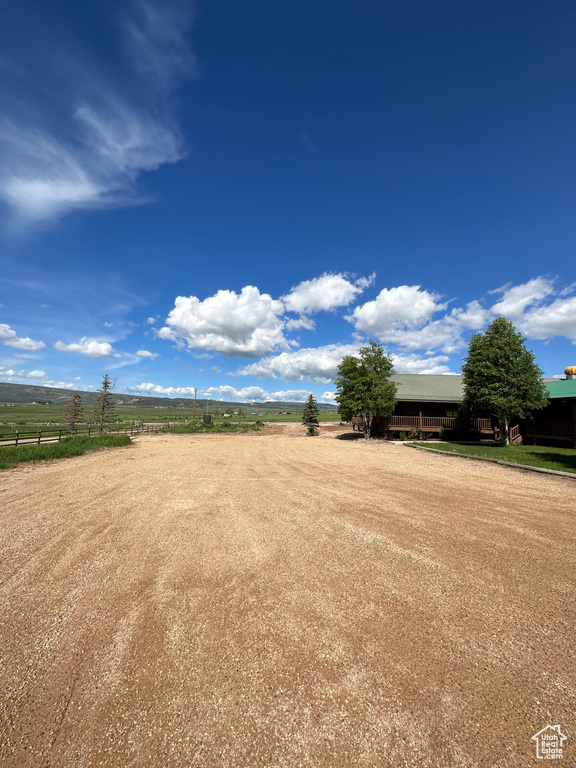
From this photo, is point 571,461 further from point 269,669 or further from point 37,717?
point 37,717

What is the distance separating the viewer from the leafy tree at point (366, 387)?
2623 cm

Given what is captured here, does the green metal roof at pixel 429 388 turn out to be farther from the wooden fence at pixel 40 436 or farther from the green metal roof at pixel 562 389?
the wooden fence at pixel 40 436

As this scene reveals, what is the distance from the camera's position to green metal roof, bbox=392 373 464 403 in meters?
26.9

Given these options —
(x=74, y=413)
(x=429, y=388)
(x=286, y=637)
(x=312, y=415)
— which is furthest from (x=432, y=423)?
(x=74, y=413)

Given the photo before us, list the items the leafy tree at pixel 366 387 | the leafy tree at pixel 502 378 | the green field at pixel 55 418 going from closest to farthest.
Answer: the leafy tree at pixel 502 378 < the leafy tree at pixel 366 387 < the green field at pixel 55 418

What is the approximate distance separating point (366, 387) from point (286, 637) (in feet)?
81.4

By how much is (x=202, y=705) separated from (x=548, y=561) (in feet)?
19.3

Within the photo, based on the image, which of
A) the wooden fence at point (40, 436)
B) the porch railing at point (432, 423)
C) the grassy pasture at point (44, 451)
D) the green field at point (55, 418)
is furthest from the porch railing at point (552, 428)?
the green field at point (55, 418)

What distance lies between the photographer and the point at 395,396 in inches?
1075

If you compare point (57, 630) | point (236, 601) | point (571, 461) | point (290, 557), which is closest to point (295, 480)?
point (290, 557)

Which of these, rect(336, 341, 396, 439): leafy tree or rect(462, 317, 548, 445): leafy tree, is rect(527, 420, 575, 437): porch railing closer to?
rect(462, 317, 548, 445): leafy tree

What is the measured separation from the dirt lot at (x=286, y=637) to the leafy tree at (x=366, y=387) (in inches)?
727

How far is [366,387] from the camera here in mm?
27125

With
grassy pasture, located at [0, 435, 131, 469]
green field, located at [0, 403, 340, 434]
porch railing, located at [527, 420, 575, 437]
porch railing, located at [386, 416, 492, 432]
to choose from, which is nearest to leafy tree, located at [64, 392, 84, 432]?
green field, located at [0, 403, 340, 434]
